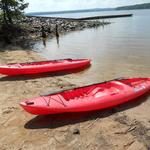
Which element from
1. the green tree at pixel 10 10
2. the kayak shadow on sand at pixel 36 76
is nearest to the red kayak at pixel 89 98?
the kayak shadow on sand at pixel 36 76

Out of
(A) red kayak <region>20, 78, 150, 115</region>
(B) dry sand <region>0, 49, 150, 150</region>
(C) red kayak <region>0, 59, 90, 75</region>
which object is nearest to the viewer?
(B) dry sand <region>0, 49, 150, 150</region>

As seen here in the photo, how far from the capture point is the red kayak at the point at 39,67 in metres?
11.8

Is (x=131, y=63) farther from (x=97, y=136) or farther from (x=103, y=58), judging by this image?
(x=97, y=136)

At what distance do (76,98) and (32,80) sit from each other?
3.87m

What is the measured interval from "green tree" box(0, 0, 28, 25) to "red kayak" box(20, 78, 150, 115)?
873 inches

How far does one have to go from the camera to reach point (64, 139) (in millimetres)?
6324

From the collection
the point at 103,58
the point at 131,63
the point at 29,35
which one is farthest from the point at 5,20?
the point at 131,63

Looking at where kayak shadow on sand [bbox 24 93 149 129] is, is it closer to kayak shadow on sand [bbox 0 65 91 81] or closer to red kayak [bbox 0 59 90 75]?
kayak shadow on sand [bbox 0 65 91 81]

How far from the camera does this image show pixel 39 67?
12.6 metres

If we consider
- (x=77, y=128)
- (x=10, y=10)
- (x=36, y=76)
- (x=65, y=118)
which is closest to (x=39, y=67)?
(x=36, y=76)

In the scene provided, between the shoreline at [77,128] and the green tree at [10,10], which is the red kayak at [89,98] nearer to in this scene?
the shoreline at [77,128]

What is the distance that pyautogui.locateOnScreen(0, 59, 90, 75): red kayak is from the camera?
1184 cm

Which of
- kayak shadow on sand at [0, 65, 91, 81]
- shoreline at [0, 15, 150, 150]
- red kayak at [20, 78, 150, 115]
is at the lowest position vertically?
kayak shadow on sand at [0, 65, 91, 81]

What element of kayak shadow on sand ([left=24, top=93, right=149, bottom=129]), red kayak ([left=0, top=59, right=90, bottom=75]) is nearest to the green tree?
red kayak ([left=0, top=59, right=90, bottom=75])
